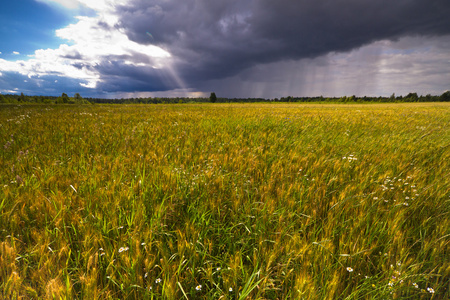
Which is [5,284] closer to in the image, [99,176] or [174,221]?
[174,221]

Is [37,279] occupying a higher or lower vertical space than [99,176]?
lower

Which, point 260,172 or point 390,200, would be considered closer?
point 390,200

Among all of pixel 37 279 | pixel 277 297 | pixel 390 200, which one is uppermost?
pixel 390 200

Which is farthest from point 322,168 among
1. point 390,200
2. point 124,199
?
point 124,199

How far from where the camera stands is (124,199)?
1907 mm

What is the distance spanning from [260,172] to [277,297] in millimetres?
1617

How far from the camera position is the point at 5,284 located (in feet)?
3.58

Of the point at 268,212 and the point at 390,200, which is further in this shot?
the point at 390,200

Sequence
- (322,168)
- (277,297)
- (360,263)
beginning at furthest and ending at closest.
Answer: (322,168) → (360,263) → (277,297)

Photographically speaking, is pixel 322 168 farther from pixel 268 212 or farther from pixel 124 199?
pixel 124 199

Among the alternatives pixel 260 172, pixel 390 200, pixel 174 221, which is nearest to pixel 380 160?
pixel 390 200

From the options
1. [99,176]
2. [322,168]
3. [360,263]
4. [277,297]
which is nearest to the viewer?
[277,297]

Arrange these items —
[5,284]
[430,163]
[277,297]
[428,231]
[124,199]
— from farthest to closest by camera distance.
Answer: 1. [430,163]
2. [124,199]
3. [428,231]
4. [277,297]
5. [5,284]

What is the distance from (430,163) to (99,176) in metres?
4.89
